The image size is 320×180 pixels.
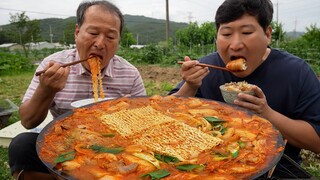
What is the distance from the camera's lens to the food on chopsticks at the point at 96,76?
141 inches

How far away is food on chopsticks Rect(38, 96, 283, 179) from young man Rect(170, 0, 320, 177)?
0.34 metres

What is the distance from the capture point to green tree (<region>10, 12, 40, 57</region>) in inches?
1777

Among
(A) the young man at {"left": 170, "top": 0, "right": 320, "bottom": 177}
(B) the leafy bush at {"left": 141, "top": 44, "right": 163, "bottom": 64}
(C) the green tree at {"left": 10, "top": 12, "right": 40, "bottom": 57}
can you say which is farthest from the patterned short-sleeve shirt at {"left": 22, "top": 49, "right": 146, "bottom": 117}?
(C) the green tree at {"left": 10, "top": 12, "right": 40, "bottom": 57}

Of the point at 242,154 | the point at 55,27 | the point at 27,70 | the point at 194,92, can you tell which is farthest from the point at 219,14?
the point at 55,27

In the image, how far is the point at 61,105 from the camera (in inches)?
153

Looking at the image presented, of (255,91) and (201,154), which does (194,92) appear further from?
(201,154)

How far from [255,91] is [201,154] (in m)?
0.90

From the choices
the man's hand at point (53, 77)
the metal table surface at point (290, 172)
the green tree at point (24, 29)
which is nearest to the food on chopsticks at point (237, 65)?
the metal table surface at point (290, 172)

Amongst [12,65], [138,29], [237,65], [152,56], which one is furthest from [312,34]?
[138,29]

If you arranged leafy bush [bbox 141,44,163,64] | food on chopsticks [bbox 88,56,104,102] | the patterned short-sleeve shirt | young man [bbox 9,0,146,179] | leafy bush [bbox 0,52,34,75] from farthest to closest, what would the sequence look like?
leafy bush [bbox 141,44,163,64] → leafy bush [bbox 0,52,34,75] → the patterned short-sleeve shirt → food on chopsticks [bbox 88,56,104,102] → young man [bbox 9,0,146,179]

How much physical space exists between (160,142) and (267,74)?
1650 millimetres

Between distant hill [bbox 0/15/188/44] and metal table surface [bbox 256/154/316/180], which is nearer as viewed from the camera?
metal table surface [bbox 256/154/316/180]

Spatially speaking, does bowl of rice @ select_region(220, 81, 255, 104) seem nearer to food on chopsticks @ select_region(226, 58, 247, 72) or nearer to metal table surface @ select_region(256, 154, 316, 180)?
food on chopsticks @ select_region(226, 58, 247, 72)

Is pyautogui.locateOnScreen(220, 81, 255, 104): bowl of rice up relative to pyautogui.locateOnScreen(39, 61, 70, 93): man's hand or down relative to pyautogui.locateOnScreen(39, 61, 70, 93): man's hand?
down
